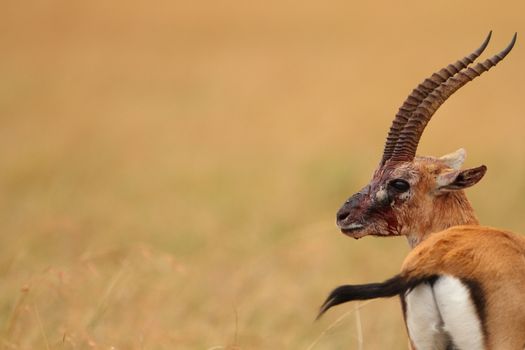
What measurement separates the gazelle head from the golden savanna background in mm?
649

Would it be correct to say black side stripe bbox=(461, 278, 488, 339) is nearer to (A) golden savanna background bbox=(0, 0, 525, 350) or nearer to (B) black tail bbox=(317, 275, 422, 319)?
(B) black tail bbox=(317, 275, 422, 319)

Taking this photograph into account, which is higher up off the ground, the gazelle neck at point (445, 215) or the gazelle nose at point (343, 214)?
the gazelle neck at point (445, 215)

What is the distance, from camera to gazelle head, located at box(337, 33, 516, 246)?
6897mm

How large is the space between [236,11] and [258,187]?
1730cm

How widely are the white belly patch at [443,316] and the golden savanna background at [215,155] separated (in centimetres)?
162

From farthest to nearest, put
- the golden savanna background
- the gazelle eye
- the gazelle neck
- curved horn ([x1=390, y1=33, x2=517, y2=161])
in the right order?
the golden savanna background < curved horn ([x1=390, y1=33, x2=517, y2=161]) < the gazelle eye < the gazelle neck

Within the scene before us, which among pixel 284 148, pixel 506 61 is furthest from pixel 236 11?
pixel 284 148

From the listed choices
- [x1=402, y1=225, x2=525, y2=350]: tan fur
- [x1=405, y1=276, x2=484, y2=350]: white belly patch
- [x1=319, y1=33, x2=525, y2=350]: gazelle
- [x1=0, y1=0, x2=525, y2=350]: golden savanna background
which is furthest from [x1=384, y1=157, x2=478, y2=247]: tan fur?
[x1=405, y1=276, x2=484, y2=350]: white belly patch

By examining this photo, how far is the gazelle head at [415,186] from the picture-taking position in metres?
6.90

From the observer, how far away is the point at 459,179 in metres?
6.80

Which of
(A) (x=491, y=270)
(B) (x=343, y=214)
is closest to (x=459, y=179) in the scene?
(B) (x=343, y=214)

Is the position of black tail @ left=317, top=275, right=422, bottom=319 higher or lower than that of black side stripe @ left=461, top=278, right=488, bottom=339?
lower

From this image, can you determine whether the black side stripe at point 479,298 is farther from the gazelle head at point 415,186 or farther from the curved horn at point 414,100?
the curved horn at point 414,100

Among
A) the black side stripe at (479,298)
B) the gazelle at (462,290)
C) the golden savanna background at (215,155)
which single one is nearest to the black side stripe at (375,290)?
the gazelle at (462,290)
